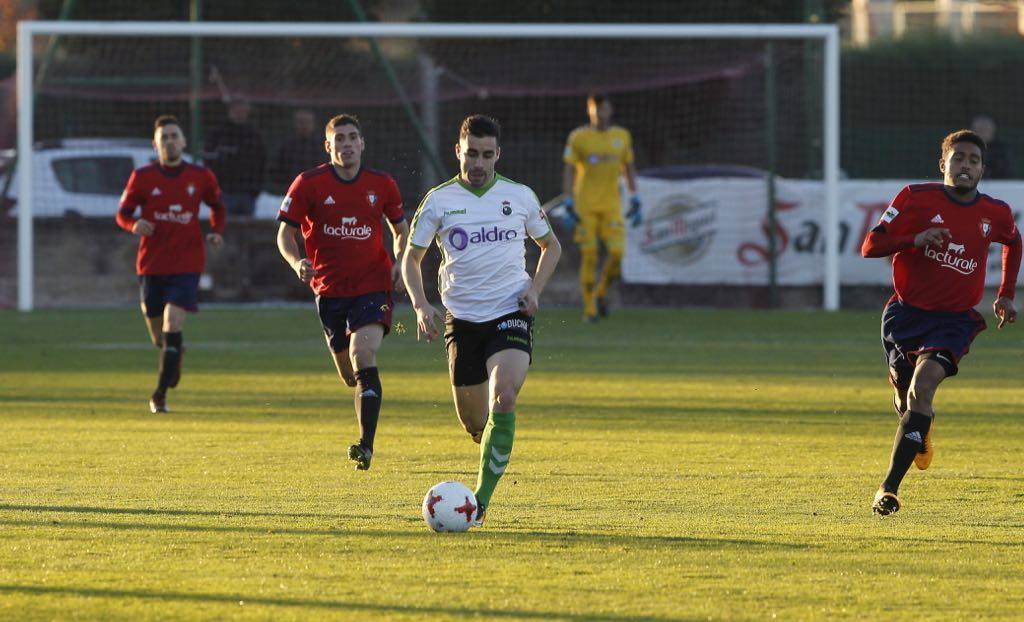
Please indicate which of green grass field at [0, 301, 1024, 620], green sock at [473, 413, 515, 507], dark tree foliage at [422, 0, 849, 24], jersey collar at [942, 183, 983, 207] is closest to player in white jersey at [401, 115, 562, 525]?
green sock at [473, 413, 515, 507]

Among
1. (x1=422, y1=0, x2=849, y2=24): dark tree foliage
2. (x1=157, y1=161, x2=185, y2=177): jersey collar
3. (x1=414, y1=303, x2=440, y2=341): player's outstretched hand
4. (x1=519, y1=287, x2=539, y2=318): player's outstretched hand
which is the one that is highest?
(x1=422, y1=0, x2=849, y2=24): dark tree foliage

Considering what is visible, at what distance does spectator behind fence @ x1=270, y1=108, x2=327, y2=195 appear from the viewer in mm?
22875

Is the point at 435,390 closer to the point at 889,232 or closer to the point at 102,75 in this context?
the point at 889,232

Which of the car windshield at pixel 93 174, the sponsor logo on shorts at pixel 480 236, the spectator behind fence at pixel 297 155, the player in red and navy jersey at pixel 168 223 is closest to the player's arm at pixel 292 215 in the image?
the sponsor logo on shorts at pixel 480 236

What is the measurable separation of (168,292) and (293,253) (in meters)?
3.27

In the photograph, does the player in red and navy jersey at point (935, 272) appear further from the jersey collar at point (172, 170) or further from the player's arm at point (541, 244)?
the jersey collar at point (172, 170)

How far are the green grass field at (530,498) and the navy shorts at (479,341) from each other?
23.1 inches

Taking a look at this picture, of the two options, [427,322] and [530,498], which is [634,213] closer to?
[530,498]

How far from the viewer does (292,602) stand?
6012mm

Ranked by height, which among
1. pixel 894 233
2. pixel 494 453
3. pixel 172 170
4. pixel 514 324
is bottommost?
pixel 494 453

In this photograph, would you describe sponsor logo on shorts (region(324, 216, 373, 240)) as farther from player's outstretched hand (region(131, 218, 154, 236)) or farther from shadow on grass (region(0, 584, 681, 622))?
shadow on grass (region(0, 584, 681, 622))

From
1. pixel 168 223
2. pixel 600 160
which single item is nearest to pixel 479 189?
pixel 168 223

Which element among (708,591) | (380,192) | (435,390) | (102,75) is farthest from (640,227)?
(708,591)

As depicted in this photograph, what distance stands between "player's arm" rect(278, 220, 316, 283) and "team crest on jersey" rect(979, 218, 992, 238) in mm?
3209
